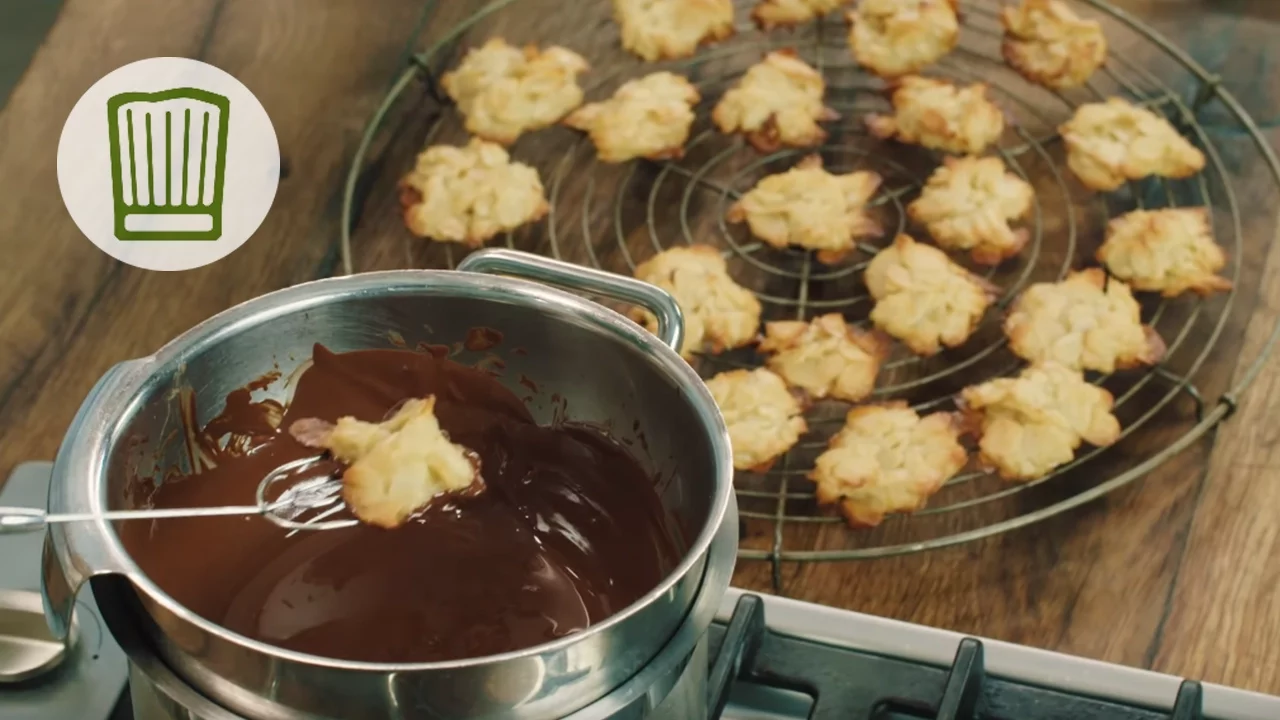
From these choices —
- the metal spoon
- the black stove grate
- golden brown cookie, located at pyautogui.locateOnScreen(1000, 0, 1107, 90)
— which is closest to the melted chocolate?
the metal spoon

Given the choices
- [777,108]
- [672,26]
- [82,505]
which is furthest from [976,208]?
A: [82,505]

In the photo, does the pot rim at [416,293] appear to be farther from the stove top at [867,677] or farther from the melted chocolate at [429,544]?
the stove top at [867,677]

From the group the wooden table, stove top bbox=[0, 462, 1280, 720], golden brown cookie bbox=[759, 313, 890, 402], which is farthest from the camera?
golden brown cookie bbox=[759, 313, 890, 402]

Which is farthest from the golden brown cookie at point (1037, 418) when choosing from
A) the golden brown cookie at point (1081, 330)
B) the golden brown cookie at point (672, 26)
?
the golden brown cookie at point (672, 26)

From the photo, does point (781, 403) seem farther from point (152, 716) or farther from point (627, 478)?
point (152, 716)

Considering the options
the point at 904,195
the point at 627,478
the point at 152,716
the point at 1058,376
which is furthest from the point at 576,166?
the point at 152,716

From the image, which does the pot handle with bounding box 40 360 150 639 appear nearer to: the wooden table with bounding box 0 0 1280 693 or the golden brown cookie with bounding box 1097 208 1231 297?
the wooden table with bounding box 0 0 1280 693
